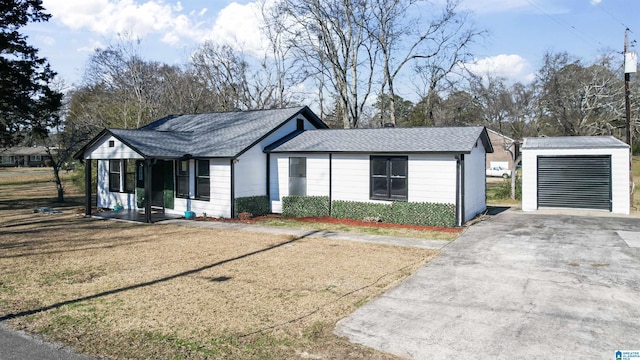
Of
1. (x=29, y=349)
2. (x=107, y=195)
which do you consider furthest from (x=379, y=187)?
(x=107, y=195)

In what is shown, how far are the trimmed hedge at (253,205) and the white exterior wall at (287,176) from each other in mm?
392

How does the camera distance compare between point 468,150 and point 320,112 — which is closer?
point 468,150

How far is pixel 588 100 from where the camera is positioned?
37.7m

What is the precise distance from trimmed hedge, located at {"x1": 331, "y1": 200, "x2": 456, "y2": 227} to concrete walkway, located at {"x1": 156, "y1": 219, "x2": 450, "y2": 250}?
2352 millimetres

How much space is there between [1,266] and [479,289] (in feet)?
32.8

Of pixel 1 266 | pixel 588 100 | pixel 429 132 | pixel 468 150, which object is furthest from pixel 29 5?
pixel 588 100

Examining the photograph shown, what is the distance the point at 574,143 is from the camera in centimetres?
1881

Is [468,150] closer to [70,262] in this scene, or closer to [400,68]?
[70,262]

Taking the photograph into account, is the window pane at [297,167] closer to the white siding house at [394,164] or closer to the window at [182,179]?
the white siding house at [394,164]

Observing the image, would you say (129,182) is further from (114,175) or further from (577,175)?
(577,175)

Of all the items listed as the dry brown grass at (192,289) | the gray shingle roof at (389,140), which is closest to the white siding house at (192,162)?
the gray shingle roof at (389,140)

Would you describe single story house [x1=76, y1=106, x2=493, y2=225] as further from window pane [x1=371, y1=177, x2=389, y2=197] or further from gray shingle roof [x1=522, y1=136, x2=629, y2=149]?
gray shingle roof [x1=522, y1=136, x2=629, y2=149]

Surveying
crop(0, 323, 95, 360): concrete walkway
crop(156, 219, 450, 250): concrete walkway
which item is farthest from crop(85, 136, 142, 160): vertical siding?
crop(0, 323, 95, 360): concrete walkway

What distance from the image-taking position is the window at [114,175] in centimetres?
2006
